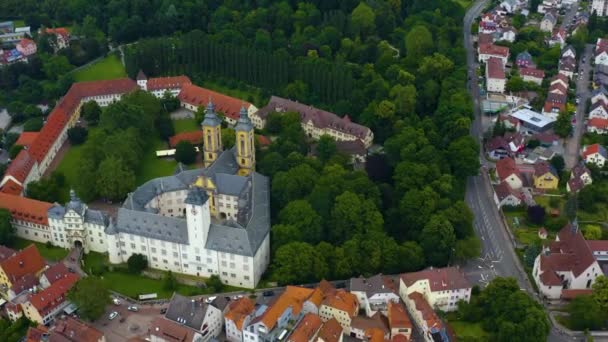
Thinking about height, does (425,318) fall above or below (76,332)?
below

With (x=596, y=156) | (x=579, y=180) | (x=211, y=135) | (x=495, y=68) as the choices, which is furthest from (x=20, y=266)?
(x=495, y=68)

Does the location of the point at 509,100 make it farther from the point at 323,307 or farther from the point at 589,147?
the point at 323,307

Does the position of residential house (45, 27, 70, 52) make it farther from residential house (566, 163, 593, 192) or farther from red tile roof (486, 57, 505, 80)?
residential house (566, 163, 593, 192)

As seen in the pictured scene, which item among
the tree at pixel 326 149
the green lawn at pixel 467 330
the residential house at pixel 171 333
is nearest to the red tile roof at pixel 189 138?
the tree at pixel 326 149

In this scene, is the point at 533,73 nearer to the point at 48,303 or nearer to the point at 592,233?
the point at 592,233

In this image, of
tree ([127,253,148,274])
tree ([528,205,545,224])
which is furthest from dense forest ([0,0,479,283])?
tree ([127,253,148,274])

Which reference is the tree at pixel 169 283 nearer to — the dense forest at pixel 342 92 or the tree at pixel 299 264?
the dense forest at pixel 342 92
